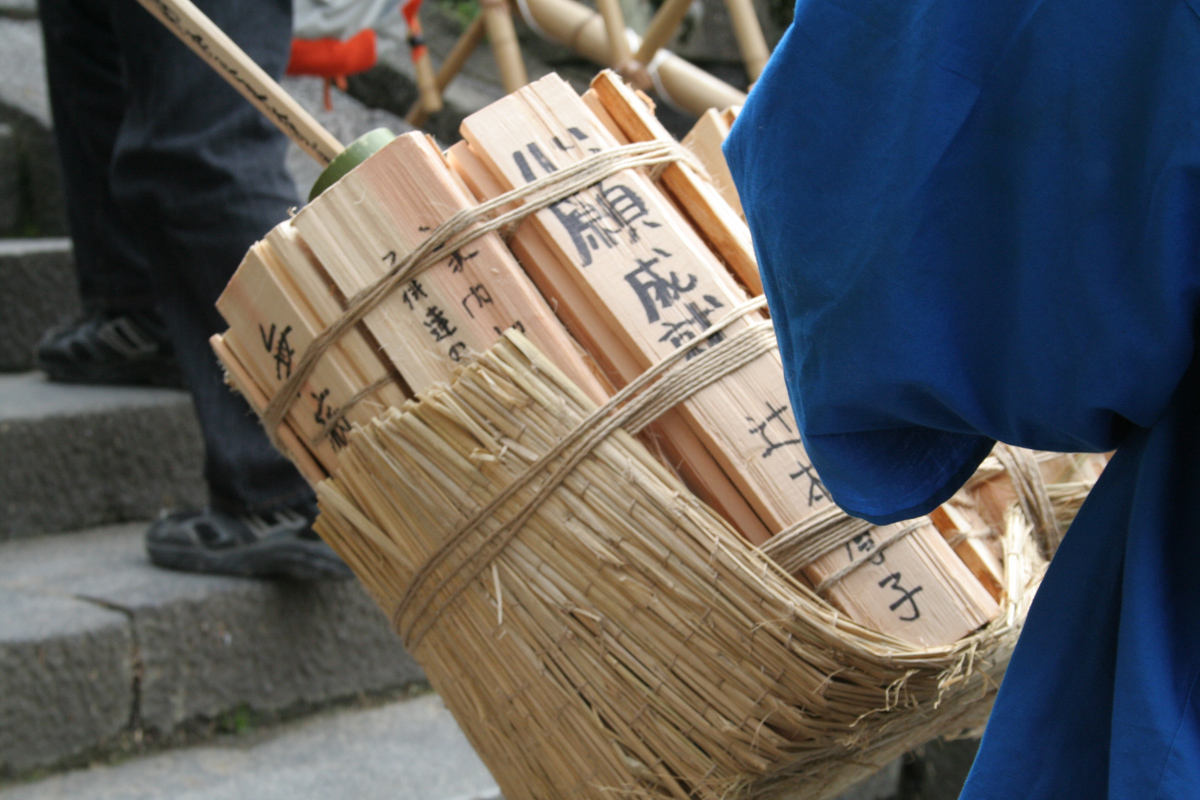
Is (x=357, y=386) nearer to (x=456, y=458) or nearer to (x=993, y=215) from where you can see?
(x=456, y=458)

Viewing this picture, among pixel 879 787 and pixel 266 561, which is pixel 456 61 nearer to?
pixel 266 561

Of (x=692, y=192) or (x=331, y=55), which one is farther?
(x=331, y=55)

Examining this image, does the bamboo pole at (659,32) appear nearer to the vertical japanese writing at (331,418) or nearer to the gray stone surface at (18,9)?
the vertical japanese writing at (331,418)

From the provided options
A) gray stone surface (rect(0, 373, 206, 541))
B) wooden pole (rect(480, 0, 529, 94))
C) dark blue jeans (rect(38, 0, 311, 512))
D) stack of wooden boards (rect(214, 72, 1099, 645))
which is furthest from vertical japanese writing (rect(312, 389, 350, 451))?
wooden pole (rect(480, 0, 529, 94))

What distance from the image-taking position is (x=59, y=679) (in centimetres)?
152

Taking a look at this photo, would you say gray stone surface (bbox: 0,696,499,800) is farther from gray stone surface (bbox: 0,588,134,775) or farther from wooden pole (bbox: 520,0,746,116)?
wooden pole (bbox: 520,0,746,116)

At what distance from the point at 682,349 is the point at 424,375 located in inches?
9.5

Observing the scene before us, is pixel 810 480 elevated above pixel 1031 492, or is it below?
above

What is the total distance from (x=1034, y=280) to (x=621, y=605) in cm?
49

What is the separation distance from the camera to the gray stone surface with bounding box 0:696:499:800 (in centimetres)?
151

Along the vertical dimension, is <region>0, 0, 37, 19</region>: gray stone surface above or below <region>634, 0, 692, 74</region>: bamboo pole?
above

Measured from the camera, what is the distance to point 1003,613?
2.85 ft

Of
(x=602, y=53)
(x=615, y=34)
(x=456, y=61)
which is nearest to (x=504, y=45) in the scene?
(x=615, y=34)

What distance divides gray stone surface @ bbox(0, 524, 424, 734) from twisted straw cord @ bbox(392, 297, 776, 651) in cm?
90
